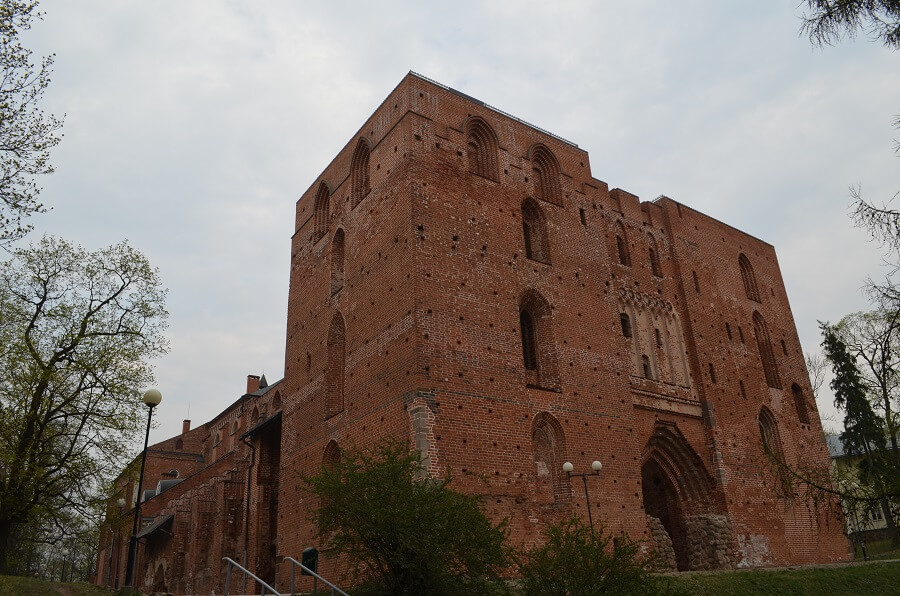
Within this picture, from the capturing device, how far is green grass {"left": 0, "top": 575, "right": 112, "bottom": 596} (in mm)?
11628

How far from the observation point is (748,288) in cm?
→ 2827

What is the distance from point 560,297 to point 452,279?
386 cm

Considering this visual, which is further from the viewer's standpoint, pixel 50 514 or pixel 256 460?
pixel 256 460

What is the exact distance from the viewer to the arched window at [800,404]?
1055 inches

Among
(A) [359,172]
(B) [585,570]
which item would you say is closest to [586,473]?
(B) [585,570]

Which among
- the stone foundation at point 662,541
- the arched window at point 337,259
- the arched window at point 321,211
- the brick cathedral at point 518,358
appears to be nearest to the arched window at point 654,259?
the brick cathedral at point 518,358

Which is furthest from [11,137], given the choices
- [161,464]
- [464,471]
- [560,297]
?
[161,464]

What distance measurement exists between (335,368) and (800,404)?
18.5m

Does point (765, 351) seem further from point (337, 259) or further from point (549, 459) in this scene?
point (337, 259)

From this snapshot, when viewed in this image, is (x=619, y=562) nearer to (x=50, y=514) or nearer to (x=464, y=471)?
(x=464, y=471)

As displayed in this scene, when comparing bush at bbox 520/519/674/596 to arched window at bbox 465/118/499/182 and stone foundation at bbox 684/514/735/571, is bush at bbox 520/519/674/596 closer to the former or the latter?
stone foundation at bbox 684/514/735/571

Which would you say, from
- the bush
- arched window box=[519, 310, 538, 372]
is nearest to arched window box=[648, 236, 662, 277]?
arched window box=[519, 310, 538, 372]

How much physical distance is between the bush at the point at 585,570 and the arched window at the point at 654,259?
1504 cm

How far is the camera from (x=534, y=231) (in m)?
21.2
